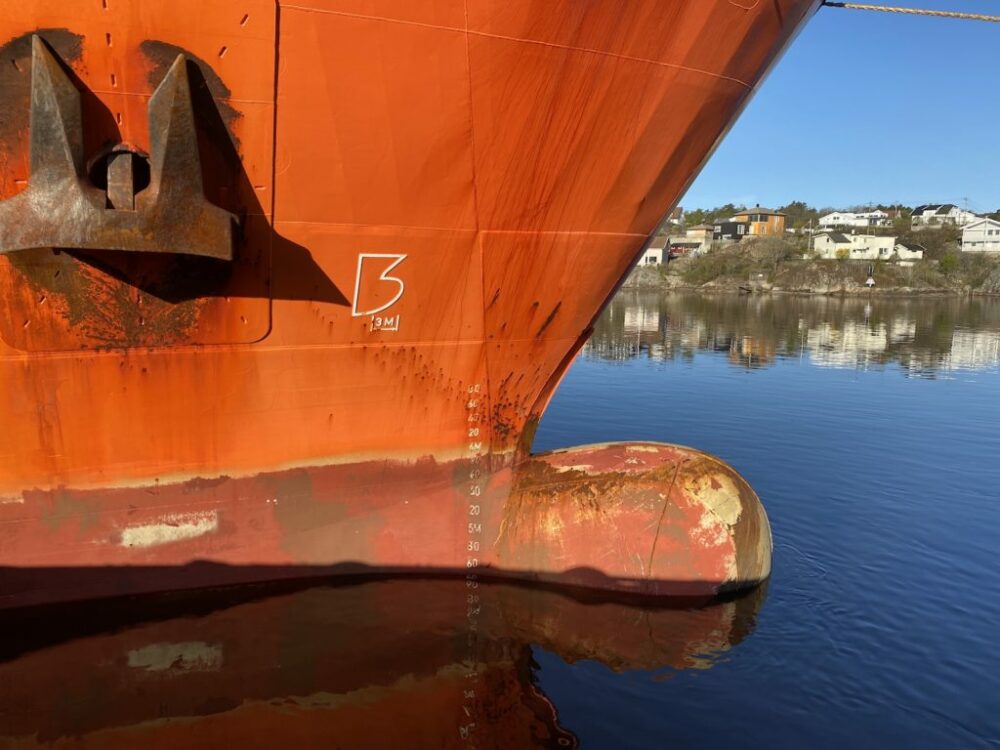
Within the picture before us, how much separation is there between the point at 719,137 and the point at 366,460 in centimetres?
393

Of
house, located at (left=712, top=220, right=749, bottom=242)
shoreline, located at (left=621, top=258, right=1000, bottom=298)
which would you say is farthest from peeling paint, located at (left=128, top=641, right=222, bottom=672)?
house, located at (left=712, top=220, right=749, bottom=242)

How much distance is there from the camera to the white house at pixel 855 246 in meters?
79.8

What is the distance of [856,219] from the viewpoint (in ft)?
333

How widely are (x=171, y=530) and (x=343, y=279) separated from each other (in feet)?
7.16

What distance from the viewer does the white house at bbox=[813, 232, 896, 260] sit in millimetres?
79812

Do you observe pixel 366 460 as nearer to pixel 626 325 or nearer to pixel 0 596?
pixel 0 596

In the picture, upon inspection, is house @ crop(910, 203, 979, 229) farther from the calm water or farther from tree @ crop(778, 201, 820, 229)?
the calm water

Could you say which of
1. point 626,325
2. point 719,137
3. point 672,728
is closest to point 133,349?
point 672,728

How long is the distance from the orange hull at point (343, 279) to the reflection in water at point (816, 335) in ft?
50.8

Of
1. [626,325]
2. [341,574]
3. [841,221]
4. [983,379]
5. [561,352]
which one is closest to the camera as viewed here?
[341,574]

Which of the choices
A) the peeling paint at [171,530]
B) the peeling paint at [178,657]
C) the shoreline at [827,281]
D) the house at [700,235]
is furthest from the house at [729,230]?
the peeling paint at [178,657]

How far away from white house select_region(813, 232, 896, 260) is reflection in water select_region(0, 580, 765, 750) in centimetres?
8558

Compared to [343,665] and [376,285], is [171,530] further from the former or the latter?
[376,285]

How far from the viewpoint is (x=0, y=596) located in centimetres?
462
